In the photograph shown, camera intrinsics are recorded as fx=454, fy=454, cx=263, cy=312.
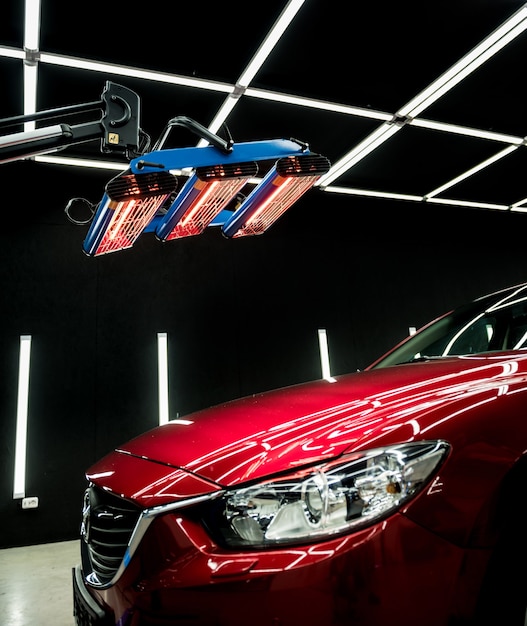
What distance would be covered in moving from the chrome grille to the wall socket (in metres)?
2.98

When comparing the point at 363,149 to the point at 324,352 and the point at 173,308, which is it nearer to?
the point at 324,352

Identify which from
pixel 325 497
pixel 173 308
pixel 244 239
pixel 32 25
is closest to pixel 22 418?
pixel 173 308

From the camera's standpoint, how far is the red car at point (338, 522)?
678 mm

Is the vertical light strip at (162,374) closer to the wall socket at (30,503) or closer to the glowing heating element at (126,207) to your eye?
the wall socket at (30,503)

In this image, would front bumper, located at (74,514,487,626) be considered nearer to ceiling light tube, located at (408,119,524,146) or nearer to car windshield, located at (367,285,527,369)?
car windshield, located at (367,285,527,369)

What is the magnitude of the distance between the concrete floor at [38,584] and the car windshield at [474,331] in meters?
1.93

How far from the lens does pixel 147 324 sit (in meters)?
4.20

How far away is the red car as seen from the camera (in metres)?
0.68

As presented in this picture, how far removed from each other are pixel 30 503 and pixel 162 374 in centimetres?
141

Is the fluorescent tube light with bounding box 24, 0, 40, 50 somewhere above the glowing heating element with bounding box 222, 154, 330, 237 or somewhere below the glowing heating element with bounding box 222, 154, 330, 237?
above

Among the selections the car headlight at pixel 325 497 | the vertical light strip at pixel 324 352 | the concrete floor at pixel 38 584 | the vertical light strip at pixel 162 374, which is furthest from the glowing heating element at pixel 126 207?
the vertical light strip at pixel 324 352

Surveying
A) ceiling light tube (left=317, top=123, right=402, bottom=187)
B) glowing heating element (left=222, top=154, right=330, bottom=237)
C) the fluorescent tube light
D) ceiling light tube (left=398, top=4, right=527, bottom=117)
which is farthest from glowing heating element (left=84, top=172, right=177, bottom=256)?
ceiling light tube (left=317, top=123, right=402, bottom=187)

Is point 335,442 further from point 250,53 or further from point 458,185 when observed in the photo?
point 458,185

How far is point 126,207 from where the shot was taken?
6.58 ft
